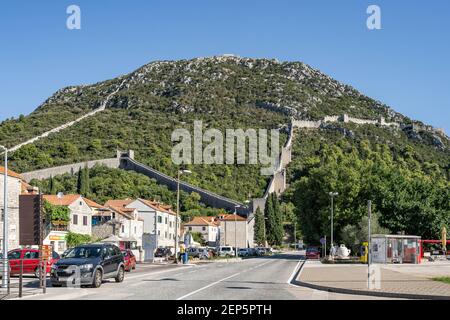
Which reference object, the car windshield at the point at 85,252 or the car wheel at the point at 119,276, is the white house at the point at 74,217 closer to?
the car wheel at the point at 119,276

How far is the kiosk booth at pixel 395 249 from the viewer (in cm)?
5231

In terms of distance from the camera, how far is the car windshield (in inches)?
1090

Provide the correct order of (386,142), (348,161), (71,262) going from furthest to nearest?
(386,142), (348,161), (71,262)

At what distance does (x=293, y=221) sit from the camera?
158 meters

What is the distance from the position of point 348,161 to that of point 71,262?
61.6 meters

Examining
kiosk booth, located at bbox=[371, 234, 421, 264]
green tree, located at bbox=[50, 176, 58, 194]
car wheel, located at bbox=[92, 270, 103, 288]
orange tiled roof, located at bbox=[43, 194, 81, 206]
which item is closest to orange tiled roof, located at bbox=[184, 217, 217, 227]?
green tree, located at bbox=[50, 176, 58, 194]

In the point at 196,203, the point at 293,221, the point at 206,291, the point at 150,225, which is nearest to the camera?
the point at 206,291

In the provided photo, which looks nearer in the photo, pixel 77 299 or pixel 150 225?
pixel 77 299

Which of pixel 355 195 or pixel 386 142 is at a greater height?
pixel 386 142

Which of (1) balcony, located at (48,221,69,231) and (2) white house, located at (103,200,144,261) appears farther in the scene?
(2) white house, located at (103,200,144,261)

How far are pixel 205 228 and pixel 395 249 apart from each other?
218 feet

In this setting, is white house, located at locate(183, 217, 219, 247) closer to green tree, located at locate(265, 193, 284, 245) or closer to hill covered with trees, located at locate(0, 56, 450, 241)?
hill covered with trees, located at locate(0, 56, 450, 241)

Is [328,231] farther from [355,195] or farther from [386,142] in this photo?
[386,142]

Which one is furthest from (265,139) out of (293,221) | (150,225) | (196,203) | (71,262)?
(71,262)
